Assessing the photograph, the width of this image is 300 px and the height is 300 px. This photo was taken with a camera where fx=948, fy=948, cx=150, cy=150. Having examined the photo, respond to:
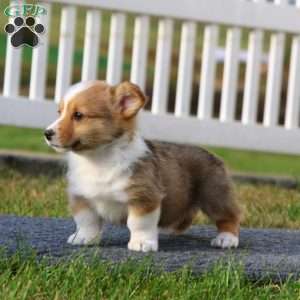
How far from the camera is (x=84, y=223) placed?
3.96 m

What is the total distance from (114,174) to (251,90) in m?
3.98

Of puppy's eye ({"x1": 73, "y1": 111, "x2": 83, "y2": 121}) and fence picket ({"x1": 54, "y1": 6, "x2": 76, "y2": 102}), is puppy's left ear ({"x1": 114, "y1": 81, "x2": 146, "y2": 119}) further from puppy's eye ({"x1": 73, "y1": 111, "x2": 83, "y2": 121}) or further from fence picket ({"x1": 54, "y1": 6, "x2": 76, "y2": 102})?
fence picket ({"x1": 54, "y1": 6, "x2": 76, "y2": 102})

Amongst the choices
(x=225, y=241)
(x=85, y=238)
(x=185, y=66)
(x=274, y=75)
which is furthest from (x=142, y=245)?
(x=274, y=75)

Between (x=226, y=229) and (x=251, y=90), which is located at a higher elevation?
(x=251, y=90)

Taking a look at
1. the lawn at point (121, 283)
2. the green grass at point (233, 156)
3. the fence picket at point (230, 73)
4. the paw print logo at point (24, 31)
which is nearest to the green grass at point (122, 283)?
the lawn at point (121, 283)

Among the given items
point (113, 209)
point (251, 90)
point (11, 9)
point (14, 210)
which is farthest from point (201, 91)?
point (113, 209)

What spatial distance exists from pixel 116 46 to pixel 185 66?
22.8 inches

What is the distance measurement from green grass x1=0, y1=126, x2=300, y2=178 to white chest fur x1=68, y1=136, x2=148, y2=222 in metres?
7.46

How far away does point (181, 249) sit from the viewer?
4.11m

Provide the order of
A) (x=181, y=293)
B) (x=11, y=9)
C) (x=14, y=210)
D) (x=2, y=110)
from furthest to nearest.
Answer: (x=2, y=110) < (x=11, y=9) < (x=14, y=210) < (x=181, y=293)

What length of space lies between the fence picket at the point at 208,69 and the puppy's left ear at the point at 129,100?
3627 millimetres

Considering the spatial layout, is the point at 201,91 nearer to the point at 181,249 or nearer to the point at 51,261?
the point at 181,249

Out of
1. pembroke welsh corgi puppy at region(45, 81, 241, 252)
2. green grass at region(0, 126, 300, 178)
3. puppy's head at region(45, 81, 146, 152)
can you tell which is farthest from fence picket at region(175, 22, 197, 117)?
green grass at region(0, 126, 300, 178)

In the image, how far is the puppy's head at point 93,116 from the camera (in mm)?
3713
